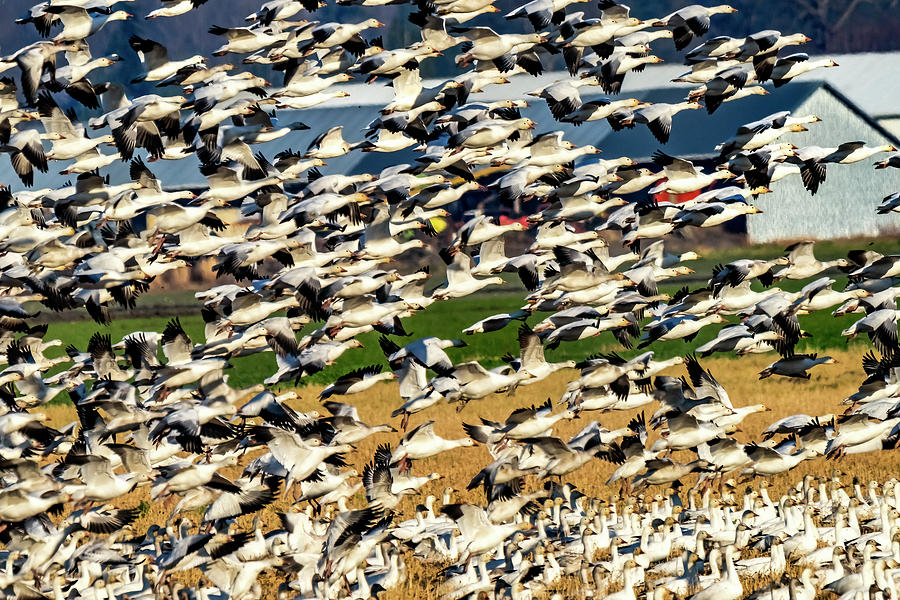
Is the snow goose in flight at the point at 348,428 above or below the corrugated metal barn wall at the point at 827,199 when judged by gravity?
above

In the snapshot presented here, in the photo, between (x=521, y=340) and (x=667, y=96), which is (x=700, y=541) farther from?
(x=667, y=96)

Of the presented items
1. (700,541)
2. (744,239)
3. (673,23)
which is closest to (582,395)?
(700,541)

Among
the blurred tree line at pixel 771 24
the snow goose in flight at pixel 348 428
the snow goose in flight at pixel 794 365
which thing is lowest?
the blurred tree line at pixel 771 24

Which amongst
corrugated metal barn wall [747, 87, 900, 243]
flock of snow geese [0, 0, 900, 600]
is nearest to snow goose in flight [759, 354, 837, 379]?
flock of snow geese [0, 0, 900, 600]

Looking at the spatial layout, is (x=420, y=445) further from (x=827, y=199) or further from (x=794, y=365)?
(x=827, y=199)

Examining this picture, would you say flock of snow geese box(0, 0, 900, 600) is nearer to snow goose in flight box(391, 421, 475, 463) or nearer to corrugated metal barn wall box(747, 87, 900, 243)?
snow goose in flight box(391, 421, 475, 463)

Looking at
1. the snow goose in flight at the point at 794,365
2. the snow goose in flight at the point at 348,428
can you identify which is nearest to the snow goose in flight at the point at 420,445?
the snow goose in flight at the point at 348,428

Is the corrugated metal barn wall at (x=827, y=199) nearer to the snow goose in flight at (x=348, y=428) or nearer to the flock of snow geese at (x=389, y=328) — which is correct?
the flock of snow geese at (x=389, y=328)
